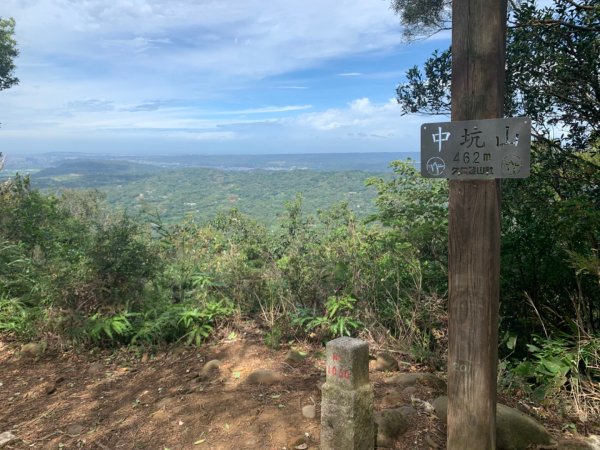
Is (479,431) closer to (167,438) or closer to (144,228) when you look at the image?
(167,438)

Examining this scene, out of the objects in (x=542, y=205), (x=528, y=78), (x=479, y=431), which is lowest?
(x=479, y=431)

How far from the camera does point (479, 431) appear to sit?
2189mm

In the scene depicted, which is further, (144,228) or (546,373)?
(144,228)

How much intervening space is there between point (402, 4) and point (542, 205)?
3704 mm

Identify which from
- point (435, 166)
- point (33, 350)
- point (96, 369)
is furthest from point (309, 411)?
point (33, 350)

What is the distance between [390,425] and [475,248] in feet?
4.24

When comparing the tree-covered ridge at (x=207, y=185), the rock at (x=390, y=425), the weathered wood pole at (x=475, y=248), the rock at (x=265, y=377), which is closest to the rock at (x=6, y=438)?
the rock at (x=265, y=377)

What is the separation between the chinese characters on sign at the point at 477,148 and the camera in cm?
196

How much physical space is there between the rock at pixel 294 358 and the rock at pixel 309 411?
848 millimetres

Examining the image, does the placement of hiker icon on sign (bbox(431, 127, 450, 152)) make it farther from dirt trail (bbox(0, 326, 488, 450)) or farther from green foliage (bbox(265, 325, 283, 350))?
green foliage (bbox(265, 325, 283, 350))

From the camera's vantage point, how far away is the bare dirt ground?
288 cm

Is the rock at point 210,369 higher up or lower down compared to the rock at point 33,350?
higher up

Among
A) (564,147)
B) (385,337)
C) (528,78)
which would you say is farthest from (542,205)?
(385,337)

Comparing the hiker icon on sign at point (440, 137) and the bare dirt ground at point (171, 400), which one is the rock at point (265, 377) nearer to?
the bare dirt ground at point (171, 400)
